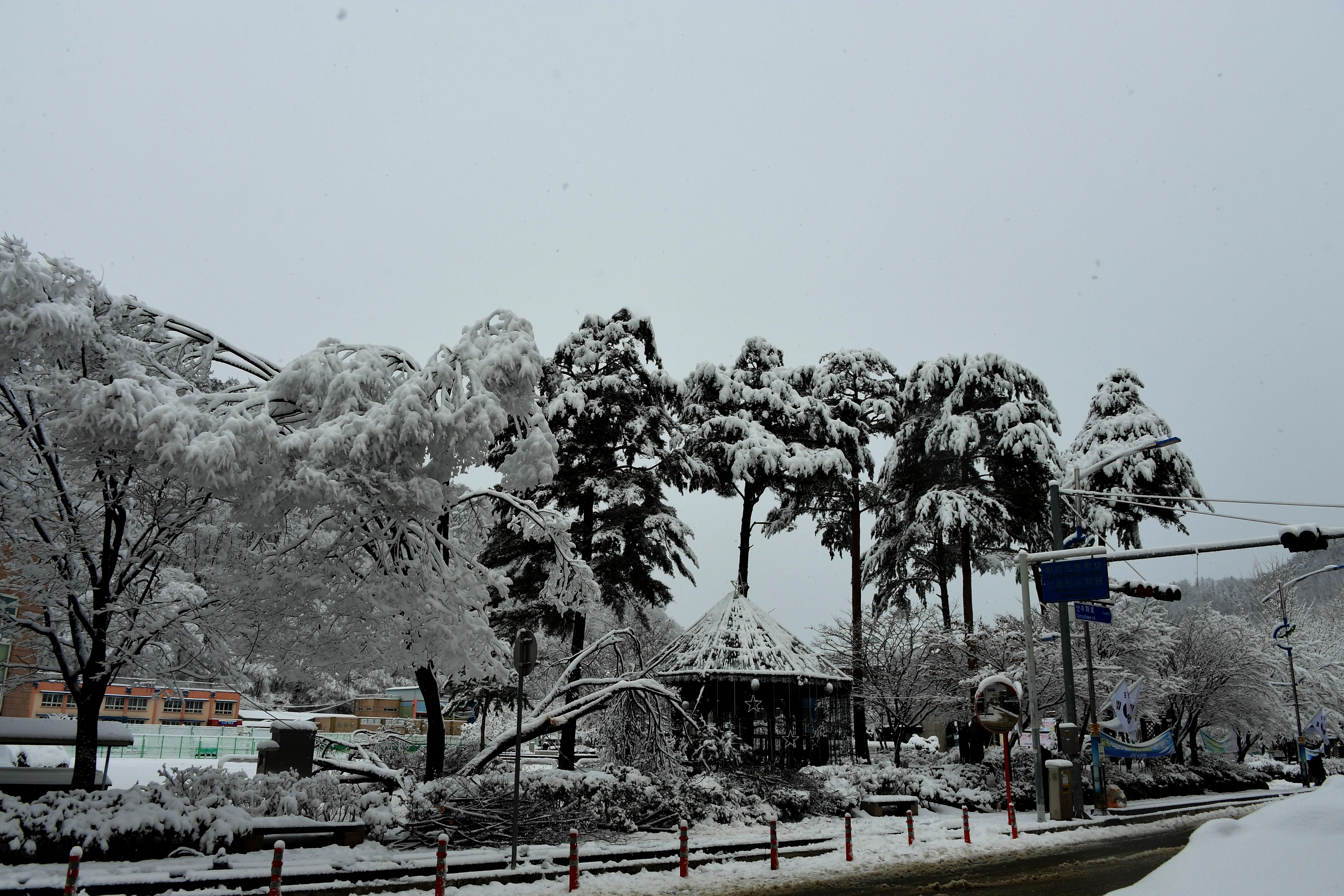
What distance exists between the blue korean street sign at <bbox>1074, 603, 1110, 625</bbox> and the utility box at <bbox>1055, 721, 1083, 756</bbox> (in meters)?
2.67

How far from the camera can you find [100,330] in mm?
13344

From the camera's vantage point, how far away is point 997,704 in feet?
76.5

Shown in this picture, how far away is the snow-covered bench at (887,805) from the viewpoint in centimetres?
2214

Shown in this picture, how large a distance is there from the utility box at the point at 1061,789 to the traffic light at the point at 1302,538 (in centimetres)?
922

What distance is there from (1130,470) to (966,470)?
6.80 m

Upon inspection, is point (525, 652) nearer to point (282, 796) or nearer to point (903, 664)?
point (282, 796)

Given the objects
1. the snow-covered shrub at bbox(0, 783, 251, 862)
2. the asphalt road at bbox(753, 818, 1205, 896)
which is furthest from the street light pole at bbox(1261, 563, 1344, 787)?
the snow-covered shrub at bbox(0, 783, 251, 862)

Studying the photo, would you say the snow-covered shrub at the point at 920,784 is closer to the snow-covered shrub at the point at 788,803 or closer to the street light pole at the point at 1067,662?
the snow-covered shrub at the point at 788,803

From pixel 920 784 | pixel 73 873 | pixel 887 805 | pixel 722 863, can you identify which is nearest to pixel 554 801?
pixel 722 863

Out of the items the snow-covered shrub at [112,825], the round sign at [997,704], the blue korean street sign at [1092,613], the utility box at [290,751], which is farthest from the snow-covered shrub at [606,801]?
the blue korean street sign at [1092,613]

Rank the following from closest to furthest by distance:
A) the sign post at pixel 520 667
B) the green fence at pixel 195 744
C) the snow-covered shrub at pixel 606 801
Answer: the sign post at pixel 520 667
the snow-covered shrub at pixel 606 801
the green fence at pixel 195 744

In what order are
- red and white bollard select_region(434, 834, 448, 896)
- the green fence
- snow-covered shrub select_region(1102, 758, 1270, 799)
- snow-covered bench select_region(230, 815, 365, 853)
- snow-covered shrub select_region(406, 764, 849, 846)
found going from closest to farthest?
1. red and white bollard select_region(434, 834, 448, 896)
2. snow-covered bench select_region(230, 815, 365, 853)
3. snow-covered shrub select_region(406, 764, 849, 846)
4. snow-covered shrub select_region(1102, 758, 1270, 799)
5. the green fence

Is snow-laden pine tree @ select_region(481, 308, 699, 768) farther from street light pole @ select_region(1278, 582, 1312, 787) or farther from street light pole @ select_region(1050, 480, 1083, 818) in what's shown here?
street light pole @ select_region(1278, 582, 1312, 787)

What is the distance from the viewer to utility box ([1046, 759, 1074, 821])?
72.3ft
